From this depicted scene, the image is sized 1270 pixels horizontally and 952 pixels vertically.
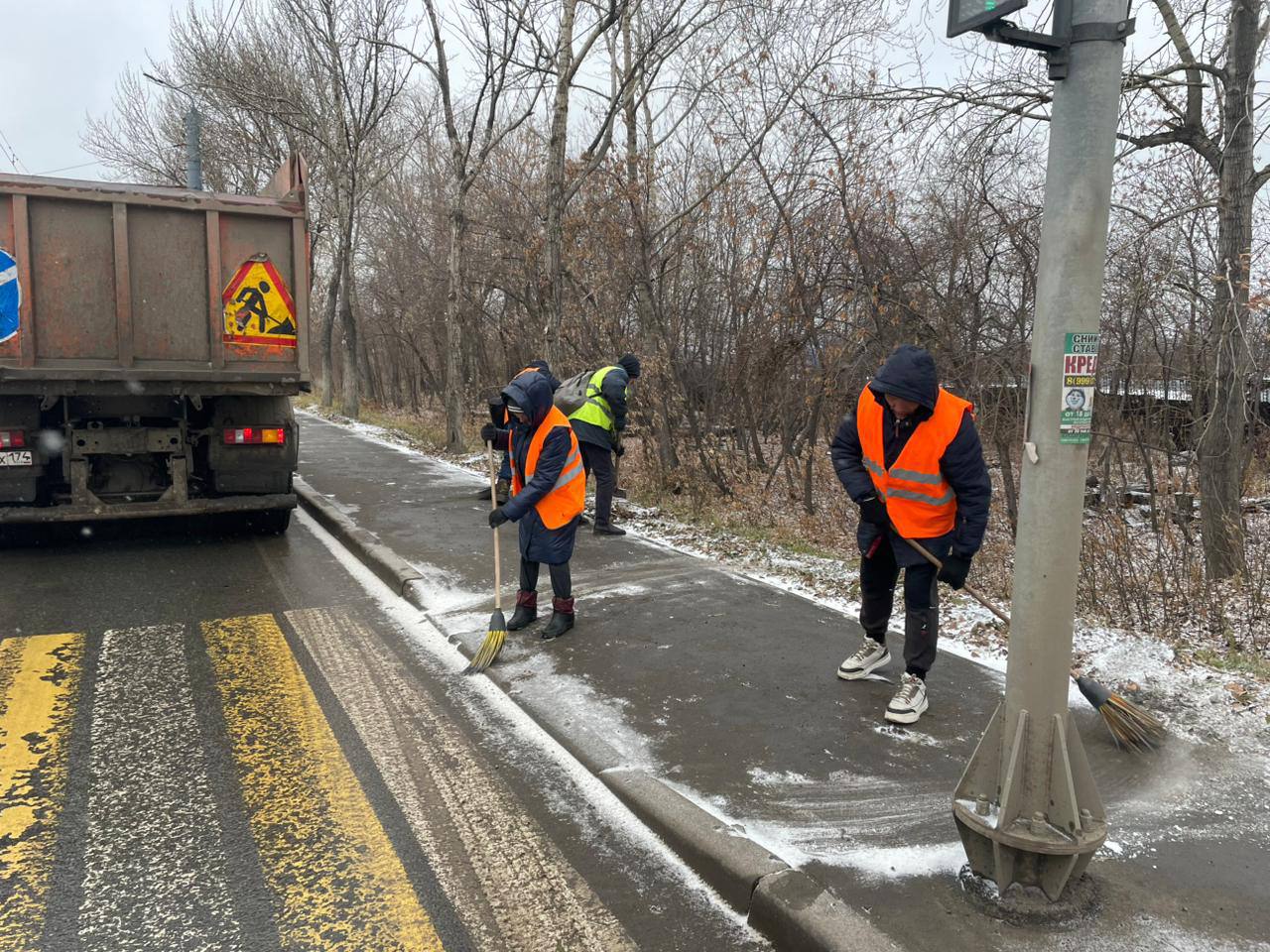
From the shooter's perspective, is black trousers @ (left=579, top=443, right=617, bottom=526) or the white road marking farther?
black trousers @ (left=579, top=443, right=617, bottom=526)

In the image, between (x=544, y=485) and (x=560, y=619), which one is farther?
(x=560, y=619)

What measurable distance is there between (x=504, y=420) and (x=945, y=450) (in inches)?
138

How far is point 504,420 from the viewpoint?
6488 mm

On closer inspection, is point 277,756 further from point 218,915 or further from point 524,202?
point 524,202

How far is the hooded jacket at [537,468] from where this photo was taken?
207 inches

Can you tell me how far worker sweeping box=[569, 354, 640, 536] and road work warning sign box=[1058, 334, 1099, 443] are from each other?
18.9 ft

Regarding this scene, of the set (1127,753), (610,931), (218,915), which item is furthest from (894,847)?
(218,915)

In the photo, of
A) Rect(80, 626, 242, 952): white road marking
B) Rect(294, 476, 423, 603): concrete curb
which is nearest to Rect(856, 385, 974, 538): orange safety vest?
Rect(80, 626, 242, 952): white road marking

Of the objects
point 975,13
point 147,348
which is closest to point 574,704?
point 975,13

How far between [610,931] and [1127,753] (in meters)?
2.47

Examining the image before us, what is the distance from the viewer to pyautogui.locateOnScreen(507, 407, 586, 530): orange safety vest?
5.34m

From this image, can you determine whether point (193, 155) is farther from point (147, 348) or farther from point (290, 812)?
point (290, 812)

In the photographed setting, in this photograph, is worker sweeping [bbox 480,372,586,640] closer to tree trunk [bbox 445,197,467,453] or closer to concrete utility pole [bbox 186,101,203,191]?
tree trunk [bbox 445,197,467,453]

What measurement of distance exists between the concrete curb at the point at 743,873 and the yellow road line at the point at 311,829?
3.08ft
